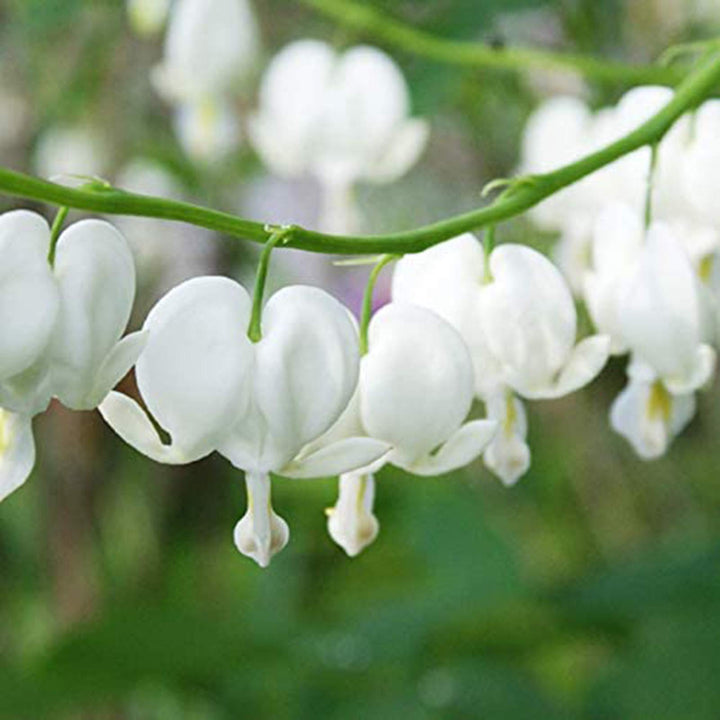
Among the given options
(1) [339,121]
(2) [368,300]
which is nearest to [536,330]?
(2) [368,300]

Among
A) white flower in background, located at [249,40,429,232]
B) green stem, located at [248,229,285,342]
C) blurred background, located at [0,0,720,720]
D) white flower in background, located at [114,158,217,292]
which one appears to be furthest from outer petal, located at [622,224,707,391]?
white flower in background, located at [114,158,217,292]

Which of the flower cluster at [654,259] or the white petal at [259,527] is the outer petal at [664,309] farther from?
the white petal at [259,527]

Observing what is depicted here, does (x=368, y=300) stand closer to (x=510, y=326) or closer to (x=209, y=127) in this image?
(x=510, y=326)

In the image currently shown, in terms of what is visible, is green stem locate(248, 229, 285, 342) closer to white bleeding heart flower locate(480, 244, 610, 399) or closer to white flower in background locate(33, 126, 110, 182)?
white bleeding heart flower locate(480, 244, 610, 399)

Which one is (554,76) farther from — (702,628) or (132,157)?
(702,628)

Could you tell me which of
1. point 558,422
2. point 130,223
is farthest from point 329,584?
point 130,223

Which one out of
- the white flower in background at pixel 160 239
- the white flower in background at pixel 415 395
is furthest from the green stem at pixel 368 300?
the white flower in background at pixel 160 239
